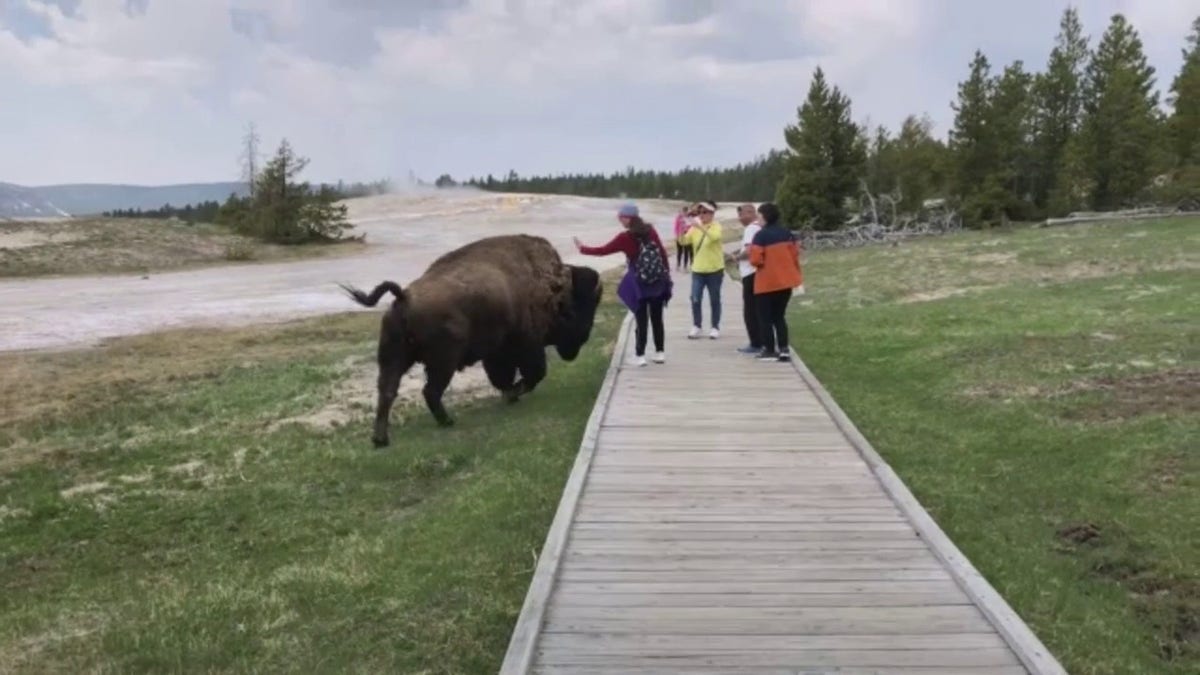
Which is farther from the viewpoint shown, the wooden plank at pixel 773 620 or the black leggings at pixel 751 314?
the black leggings at pixel 751 314

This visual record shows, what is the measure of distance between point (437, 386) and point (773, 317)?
4.31 m

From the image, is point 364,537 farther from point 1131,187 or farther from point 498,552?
point 1131,187

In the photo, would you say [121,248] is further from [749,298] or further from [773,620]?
[773,620]

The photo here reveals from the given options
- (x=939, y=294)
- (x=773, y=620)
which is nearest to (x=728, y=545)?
(x=773, y=620)

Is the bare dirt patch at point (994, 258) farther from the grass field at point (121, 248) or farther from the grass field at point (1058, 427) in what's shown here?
the grass field at point (121, 248)

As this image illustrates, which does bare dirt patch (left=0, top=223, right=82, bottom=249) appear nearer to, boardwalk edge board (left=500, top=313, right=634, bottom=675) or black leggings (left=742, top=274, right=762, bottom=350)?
black leggings (left=742, top=274, right=762, bottom=350)

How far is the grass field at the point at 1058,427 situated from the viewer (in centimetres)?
632

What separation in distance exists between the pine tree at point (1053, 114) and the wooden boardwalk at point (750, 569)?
44.5 metres

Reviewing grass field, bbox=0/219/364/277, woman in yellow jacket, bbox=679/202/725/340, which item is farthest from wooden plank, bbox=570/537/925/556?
grass field, bbox=0/219/364/277

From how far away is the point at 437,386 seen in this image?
11.4 meters

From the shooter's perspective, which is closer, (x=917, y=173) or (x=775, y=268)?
(x=775, y=268)

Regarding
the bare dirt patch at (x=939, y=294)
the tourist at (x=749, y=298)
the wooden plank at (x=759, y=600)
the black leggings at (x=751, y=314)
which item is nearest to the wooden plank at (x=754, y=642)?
the wooden plank at (x=759, y=600)

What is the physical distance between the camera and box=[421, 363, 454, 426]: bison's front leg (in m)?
11.2

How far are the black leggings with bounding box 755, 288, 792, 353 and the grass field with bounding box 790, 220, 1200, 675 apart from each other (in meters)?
0.86
